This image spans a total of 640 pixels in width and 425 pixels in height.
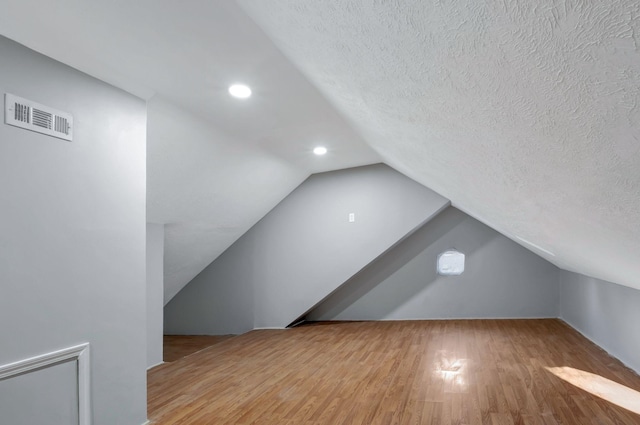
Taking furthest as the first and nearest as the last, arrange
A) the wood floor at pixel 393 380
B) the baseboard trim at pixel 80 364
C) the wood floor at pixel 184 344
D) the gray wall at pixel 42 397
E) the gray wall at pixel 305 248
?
the gray wall at pixel 305 248 → the wood floor at pixel 184 344 → the wood floor at pixel 393 380 → the baseboard trim at pixel 80 364 → the gray wall at pixel 42 397

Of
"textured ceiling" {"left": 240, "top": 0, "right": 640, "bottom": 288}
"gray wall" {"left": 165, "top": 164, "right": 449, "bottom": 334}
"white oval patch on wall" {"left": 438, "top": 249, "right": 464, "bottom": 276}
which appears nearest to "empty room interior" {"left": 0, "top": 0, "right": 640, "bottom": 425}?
"textured ceiling" {"left": 240, "top": 0, "right": 640, "bottom": 288}

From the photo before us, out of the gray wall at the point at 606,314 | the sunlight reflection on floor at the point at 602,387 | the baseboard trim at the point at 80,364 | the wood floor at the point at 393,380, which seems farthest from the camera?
the gray wall at the point at 606,314

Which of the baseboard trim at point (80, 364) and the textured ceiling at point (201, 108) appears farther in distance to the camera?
the baseboard trim at point (80, 364)

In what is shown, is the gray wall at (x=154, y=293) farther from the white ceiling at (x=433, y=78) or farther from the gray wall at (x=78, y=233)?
the gray wall at (x=78, y=233)

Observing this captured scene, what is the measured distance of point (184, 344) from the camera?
6691 mm

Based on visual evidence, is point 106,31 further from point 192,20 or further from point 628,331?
point 628,331

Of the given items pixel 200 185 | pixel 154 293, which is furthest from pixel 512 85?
pixel 154 293

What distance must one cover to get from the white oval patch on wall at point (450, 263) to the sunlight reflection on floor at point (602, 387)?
317cm

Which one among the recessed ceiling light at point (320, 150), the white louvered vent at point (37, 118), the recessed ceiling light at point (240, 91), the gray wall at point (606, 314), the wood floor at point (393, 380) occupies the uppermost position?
the recessed ceiling light at point (240, 91)

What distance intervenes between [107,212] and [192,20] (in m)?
1.31

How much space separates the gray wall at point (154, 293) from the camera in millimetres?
4918

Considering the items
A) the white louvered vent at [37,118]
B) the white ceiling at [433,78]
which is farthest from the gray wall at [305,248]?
the white louvered vent at [37,118]

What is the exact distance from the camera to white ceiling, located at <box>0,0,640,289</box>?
3.51ft

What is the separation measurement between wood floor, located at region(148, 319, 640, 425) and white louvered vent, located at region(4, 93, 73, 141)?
2.07m
